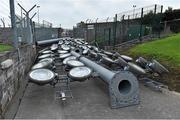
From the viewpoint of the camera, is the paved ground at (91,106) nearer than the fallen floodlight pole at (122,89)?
Yes

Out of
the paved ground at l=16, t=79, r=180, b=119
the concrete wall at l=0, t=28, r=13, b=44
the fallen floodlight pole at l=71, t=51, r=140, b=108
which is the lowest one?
the paved ground at l=16, t=79, r=180, b=119

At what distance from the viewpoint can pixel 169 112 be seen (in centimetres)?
591

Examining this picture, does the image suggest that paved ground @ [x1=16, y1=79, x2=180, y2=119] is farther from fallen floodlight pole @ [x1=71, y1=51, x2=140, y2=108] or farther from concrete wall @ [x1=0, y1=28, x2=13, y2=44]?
concrete wall @ [x1=0, y1=28, x2=13, y2=44]

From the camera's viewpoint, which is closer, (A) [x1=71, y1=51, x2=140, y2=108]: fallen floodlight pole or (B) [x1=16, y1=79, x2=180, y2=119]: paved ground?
(B) [x1=16, y1=79, x2=180, y2=119]: paved ground

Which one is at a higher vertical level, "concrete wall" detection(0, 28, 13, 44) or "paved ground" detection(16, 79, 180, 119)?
"concrete wall" detection(0, 28, 13, 44)

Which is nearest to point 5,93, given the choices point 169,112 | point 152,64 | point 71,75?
point 71,75

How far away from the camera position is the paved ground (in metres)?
5.79

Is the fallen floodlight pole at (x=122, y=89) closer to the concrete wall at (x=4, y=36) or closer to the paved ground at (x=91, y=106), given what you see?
the paved ground at (x=91, y=106)

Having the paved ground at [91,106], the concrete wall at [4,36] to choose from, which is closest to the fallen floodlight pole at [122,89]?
the paved ground at [91,106]

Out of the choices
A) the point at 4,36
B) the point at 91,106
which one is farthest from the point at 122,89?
the point at 4,36

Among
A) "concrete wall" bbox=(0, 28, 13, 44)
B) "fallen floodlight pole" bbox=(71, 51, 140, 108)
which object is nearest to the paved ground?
"fallen floodlight pole" bbox=(71, 51, 140, 108)

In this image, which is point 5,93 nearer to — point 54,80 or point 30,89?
point 54,80

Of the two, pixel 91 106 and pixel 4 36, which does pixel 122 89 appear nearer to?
pixel 91 106

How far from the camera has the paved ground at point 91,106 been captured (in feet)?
19.0
